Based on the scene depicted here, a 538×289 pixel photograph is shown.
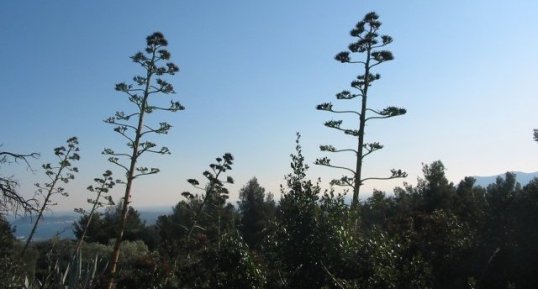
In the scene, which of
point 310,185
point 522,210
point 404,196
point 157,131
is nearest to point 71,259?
→ point 157,131

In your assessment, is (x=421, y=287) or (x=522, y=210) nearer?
(x=421, y=287)

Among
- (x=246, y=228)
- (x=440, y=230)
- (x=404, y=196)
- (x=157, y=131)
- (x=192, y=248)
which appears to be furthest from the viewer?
(x=246, y=228)

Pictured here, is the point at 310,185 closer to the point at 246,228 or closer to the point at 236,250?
the point at 236,250

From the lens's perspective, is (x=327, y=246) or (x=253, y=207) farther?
(x=253, y=207)

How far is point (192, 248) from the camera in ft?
36.9

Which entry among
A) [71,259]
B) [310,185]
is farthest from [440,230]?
[71,259]

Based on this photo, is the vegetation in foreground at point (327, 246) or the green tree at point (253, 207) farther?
the green tree at point (253, 207)

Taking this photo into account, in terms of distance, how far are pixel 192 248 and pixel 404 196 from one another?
3801 centimetres

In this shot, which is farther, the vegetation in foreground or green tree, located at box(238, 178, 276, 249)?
green tree, located at box(238, 178, 276, 249)

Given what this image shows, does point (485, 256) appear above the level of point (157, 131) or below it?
below

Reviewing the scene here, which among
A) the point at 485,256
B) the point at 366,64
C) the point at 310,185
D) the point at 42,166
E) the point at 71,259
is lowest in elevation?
the point at 71,259

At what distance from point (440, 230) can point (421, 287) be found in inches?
206

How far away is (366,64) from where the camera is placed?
1677cm

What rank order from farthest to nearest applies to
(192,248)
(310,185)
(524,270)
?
(524,270)
(192,248)
(310,185)
